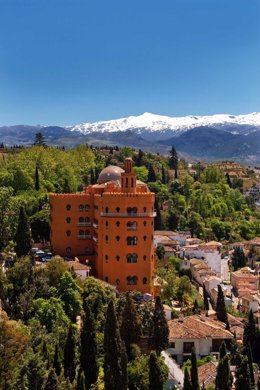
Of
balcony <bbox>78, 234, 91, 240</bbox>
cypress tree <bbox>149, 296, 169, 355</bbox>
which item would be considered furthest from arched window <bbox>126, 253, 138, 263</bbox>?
cypress tree <bbox>149, 296, 169, 355</bbox>

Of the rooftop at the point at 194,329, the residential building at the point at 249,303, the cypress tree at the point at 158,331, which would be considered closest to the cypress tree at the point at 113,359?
the cypress tree at the point at 158,331

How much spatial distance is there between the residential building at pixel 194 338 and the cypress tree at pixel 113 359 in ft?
39.1

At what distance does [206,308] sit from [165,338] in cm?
1742

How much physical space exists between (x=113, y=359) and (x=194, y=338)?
13.6 m

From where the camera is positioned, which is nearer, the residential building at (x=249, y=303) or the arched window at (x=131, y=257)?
the arched window at (x=131, y=257)

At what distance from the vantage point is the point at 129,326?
3962 cm

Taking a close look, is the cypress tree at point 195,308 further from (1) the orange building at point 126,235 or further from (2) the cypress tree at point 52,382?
(2) the cypress tree at point 52,382

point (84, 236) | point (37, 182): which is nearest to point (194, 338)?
point (84, 236)

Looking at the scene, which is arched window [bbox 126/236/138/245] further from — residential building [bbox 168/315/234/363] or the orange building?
residential building [bbox 168/315/234/363]

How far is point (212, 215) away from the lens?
10500cm

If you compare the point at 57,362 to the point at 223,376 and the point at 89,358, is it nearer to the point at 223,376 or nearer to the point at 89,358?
the point at 89,358

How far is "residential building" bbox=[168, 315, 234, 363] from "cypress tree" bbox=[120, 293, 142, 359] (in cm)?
578

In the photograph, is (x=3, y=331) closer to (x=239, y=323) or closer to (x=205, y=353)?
(x=205, y=353)

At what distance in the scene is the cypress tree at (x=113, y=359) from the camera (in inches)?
1296
